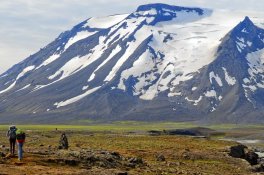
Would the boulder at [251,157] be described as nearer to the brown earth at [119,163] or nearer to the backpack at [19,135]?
the brown earth at [119,163]

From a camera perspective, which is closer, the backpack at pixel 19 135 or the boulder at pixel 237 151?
the backpack at pixel 19 135

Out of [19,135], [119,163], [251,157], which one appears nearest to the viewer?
[19,135]

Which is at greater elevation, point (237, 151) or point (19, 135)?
point (19, 135)

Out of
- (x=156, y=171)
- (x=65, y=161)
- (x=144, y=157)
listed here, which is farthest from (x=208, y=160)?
(x=65, y=161)

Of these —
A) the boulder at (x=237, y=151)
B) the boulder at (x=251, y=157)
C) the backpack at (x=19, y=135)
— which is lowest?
the boulder at (x=251, y=157)

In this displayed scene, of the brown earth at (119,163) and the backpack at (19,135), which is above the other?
the backpack at (19,135)

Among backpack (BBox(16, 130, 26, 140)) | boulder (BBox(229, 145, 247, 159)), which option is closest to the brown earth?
backpack (BBox(16, 130, 26, 140))

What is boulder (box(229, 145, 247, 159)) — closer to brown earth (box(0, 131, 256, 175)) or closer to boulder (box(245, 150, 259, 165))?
boulder (box(245, 150, 259, 165))

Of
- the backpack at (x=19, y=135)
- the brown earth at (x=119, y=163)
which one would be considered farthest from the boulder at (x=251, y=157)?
the backpack at (x=19, y=135)

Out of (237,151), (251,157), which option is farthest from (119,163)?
(251,157)

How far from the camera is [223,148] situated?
7681 centimetres

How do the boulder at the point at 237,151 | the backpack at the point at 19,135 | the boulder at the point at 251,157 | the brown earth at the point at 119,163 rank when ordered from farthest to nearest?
1. the boulder at the point at 251,157
2. the boulder at the point at 237,151
3. the backpack at the point at 19,135
4. the brown earth at the point at 119,163

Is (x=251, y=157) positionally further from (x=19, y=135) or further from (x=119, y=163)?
(x=19, y=135)

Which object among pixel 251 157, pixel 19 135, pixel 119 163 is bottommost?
pixel 251 157
